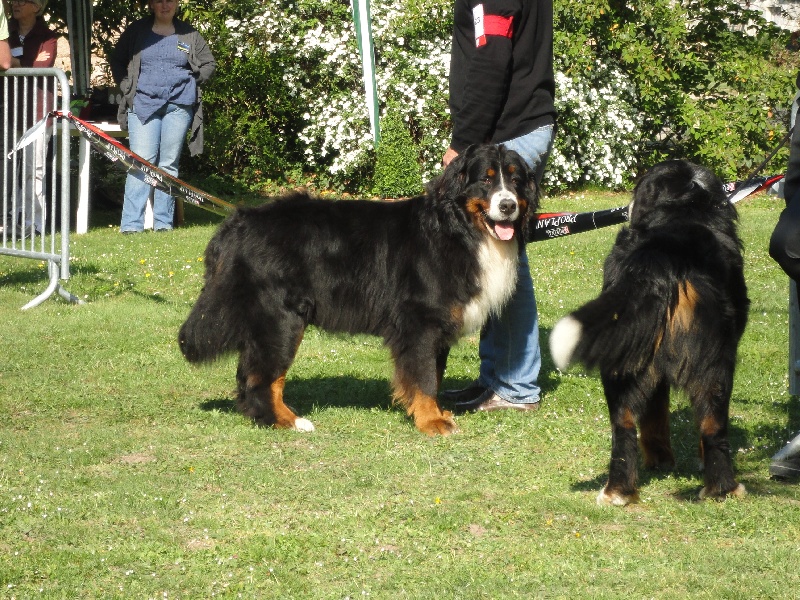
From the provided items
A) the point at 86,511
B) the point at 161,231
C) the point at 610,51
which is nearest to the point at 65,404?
the point at 86,511

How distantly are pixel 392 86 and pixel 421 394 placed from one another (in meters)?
9.38

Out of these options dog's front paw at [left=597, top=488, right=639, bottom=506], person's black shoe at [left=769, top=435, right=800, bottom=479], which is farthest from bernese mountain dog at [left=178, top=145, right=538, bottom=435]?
person's black shoe at [left=769, top=435, right=800, bottom=479]

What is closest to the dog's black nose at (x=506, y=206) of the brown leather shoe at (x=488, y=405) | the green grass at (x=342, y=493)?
the green grass at (x=342, y=493)

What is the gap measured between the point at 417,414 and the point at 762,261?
6214mm

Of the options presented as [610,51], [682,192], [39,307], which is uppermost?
[610,51]

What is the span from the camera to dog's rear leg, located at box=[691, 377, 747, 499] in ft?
13.6

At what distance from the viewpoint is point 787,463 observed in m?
4.65

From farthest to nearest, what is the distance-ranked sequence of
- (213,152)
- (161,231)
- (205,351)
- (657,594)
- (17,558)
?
(213,152) < (161,231) < (205,351) < (17,558) < (657,594)

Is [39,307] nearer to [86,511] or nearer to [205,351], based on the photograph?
[205,351]

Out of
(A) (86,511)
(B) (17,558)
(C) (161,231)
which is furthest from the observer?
(C) (161,231)

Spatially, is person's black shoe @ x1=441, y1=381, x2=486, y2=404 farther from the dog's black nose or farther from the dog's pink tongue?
the dog's black nose

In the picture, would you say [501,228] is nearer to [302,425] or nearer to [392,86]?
[302,425]

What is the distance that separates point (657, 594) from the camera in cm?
341

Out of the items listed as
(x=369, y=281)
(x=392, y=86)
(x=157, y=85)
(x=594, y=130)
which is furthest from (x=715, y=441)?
(x=594, y=130)
